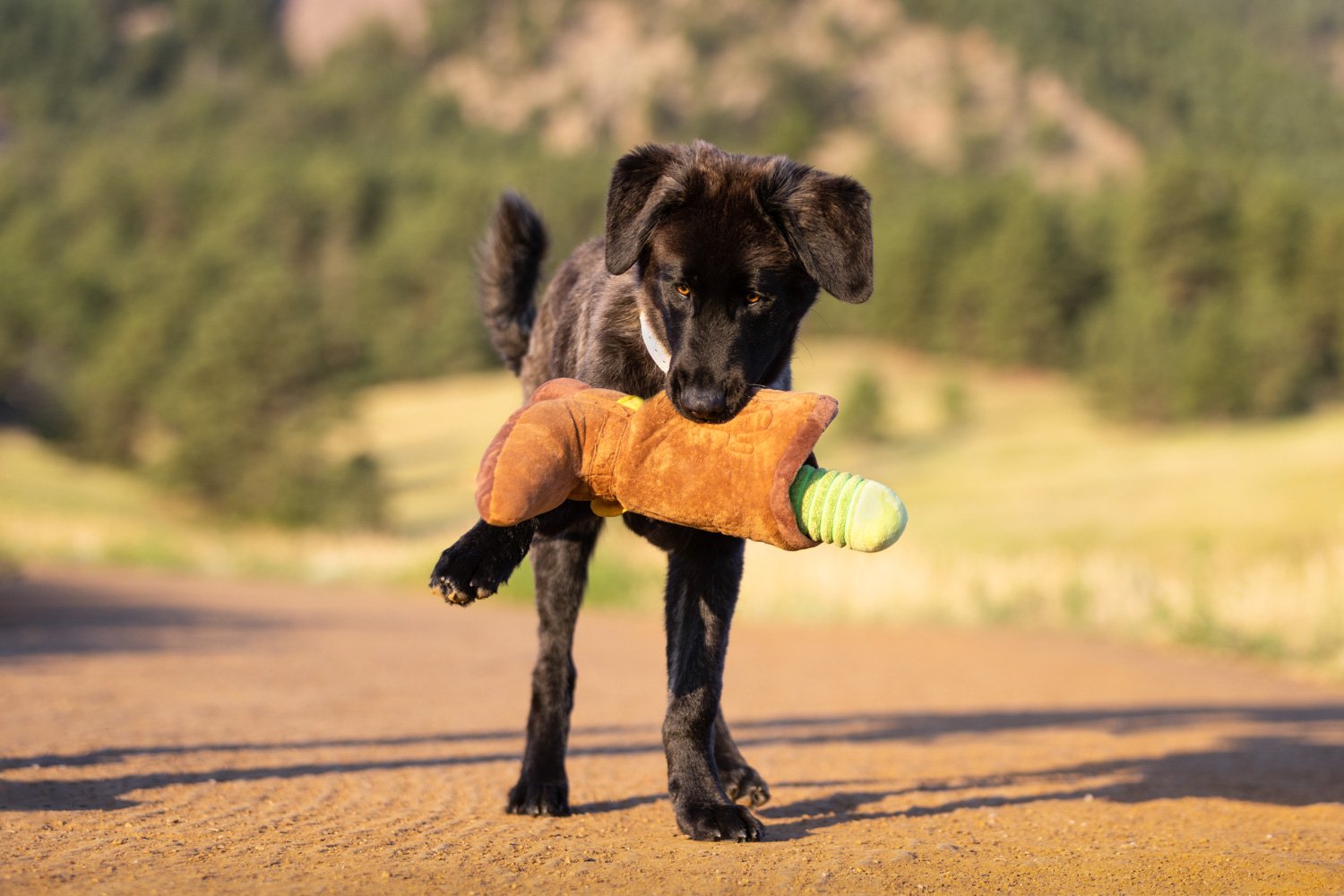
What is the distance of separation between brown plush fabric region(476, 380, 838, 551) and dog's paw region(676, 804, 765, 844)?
81 cm

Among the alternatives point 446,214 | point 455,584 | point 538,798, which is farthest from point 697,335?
point 446,214

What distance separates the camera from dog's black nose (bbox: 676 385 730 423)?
4203 millimetres

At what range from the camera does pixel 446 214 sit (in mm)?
90312

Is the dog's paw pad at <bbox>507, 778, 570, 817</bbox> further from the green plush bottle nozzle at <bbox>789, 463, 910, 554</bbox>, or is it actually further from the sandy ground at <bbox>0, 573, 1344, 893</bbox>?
the green plush bottle nozzle at <bbox>789, 463, 910, 554</bbox>

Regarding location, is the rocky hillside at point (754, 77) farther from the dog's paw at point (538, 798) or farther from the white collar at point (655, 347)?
the dog's paw at point (538, 798)

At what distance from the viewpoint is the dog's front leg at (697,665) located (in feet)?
14.3

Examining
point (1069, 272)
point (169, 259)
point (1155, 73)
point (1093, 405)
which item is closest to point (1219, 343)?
point (1093, 405)

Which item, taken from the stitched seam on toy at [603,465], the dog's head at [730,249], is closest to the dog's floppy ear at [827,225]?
the dog's head at [730,249]

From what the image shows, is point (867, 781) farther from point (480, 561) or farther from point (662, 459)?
point (480, 561)

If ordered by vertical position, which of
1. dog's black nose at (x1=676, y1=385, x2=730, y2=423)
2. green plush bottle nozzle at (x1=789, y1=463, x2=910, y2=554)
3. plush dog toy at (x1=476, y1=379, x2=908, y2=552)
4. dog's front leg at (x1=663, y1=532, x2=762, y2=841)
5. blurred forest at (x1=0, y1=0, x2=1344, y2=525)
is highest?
blurred forest at (x1=0, y1=0, x2=1344, y2=525)

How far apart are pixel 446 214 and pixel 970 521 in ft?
176

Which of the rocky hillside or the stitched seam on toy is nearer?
the stitched seam on toy

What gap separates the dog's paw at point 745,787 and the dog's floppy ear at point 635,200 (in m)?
1.83

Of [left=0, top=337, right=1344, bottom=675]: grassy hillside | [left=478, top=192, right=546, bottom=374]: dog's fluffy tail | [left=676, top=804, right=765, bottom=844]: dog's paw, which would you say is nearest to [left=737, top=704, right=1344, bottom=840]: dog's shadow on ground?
[left=676, top=804, right=765, bottom=844]: dog's paw
